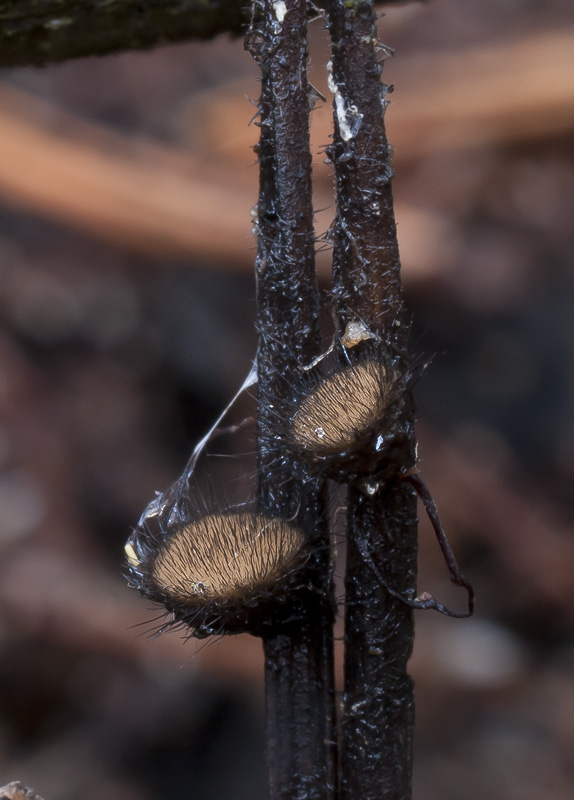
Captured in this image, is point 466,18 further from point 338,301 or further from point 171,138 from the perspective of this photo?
point 338,301

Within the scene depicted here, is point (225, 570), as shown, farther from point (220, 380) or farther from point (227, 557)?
point (220, 380)

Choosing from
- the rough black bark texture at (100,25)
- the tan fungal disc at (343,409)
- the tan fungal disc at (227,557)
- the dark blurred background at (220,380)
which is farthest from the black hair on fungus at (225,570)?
the dark blurred background at (220,380)

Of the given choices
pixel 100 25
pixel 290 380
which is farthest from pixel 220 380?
pixel 290 380

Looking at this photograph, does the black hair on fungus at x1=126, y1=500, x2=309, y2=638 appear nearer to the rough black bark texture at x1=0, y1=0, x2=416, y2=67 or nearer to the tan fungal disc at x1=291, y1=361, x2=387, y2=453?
the tan fungal disc at x1=291, y1=361, x2=387, y2=453

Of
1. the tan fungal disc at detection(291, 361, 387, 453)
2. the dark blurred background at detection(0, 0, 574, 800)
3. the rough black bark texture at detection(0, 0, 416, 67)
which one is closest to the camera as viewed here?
the tan fungal disc at detection(291, 361, 387, 453)

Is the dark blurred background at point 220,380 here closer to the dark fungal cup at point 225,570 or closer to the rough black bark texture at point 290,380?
the rough black bark texture at point 290,380

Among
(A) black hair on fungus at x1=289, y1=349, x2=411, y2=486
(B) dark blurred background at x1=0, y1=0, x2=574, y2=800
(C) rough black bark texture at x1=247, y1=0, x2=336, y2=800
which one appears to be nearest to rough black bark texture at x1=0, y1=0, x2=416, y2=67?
(C) rough black bark texture at x1=247, y1=0, x2=336, y2=800
